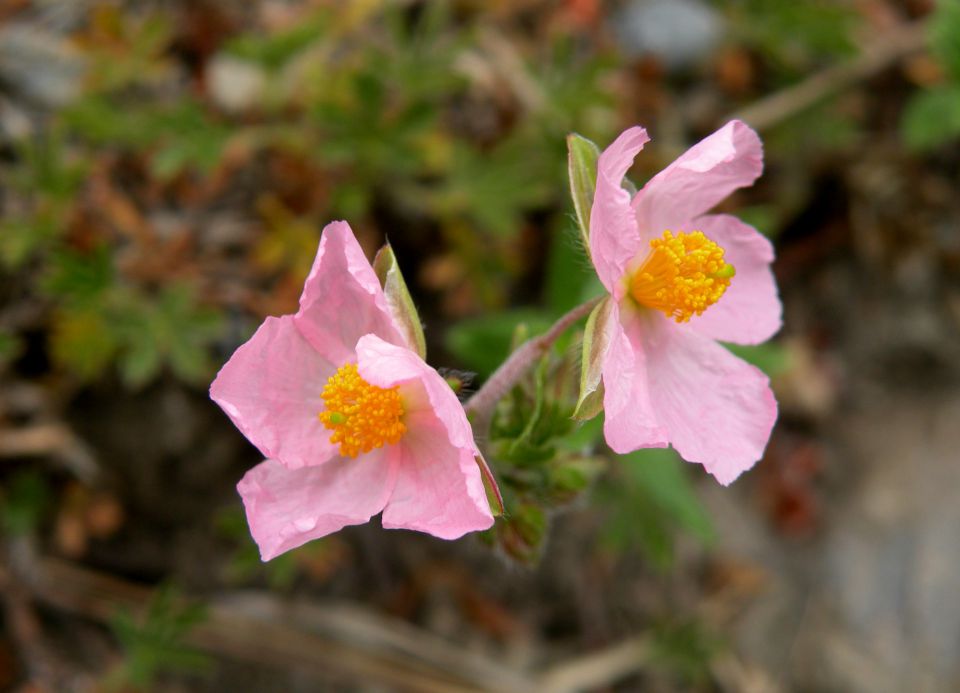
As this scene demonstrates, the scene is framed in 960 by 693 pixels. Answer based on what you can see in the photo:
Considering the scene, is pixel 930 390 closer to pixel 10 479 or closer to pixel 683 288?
pixel 683 288

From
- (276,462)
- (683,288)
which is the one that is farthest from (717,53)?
(276,462)

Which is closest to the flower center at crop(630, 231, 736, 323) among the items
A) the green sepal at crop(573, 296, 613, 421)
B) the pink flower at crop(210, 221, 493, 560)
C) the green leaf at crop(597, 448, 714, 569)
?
the green sepal at crop(573, 296, 613, 421)

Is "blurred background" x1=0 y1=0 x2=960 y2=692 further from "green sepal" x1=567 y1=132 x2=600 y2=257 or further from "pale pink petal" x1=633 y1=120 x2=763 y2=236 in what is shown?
"green sepal" x1=567 y1=132 x2=600 y2=257

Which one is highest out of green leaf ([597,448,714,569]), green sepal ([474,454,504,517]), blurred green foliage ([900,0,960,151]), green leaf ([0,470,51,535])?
green sepal ([474,454,504,517])

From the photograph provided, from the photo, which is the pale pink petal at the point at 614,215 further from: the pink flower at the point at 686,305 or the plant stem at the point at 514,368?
the plant stem at the point at 514,368

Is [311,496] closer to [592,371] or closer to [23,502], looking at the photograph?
[592,371]

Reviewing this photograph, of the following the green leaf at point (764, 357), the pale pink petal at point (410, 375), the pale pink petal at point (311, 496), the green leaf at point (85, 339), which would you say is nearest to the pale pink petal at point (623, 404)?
the pale pink petal at point (410, 375)
